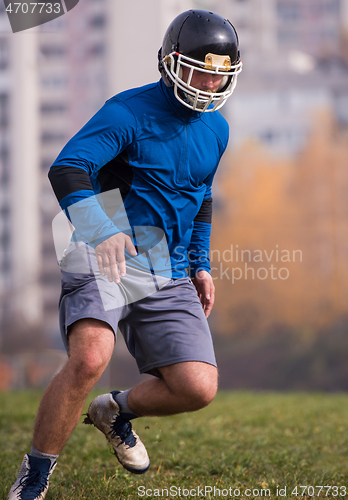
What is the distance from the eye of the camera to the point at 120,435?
301 centimetres

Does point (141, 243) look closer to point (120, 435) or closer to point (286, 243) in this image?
point (120, 435)

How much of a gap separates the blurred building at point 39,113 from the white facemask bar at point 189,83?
3788 centimetres

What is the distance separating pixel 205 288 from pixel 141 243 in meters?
0.61

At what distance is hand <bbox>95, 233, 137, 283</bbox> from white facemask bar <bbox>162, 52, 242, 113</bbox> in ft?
2.60

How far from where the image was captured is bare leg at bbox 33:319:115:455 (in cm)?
251

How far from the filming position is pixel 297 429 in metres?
5.03

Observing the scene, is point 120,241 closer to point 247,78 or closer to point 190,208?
point 190,208

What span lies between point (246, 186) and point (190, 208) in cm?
2856

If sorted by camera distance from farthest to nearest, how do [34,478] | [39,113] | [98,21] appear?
[39,113], [98,21], [34,478]

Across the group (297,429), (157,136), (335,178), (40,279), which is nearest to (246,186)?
(335,178)

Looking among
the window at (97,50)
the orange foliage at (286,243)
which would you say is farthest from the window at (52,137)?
the orange foliage at (286,243)

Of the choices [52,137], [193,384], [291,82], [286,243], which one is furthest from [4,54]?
[193,384]

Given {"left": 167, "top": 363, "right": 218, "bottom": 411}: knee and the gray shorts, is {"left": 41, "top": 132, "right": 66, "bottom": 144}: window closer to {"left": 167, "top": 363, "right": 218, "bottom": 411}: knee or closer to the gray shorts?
Result: the gray shorts

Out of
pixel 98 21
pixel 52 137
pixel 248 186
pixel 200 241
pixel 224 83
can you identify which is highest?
pixel 98 21
